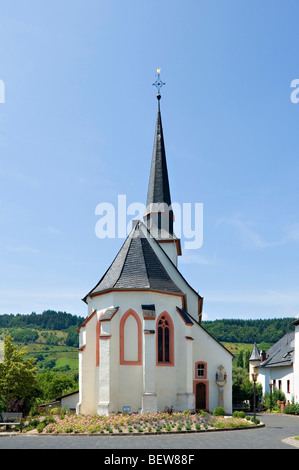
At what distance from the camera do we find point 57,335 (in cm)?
16675

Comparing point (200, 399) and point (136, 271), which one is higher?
point (136, 271)

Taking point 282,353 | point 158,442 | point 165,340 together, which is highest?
point 165,340

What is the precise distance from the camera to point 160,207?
42906mm

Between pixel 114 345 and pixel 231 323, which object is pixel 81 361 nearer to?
pixel 114 345

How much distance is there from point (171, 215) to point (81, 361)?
17330 mm

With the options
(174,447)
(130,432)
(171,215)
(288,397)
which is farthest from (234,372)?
(174,447)

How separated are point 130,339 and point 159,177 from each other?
19.7 meters

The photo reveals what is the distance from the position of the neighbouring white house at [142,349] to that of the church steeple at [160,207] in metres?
6.29

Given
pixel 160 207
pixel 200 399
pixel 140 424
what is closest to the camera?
pixel 140 424

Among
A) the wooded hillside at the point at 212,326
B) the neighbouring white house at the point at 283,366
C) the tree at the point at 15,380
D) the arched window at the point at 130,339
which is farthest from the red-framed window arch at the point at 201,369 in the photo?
the wooded hillside at the point at 212,326

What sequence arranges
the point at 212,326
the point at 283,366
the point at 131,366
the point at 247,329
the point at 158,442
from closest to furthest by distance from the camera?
1. the point at 158,442
2. the point at 131,366
3. the point at 283,366
4. the point at 247,329
5. the point at 212,326

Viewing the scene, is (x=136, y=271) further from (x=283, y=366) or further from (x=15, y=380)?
(x=283, y=366)

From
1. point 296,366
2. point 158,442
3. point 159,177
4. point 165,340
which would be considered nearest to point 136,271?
point 165,340
